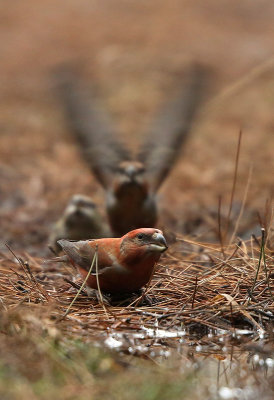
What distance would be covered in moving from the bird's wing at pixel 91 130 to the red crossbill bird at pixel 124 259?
3027 millimetres

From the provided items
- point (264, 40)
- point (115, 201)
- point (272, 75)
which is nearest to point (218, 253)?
point (115, 201)

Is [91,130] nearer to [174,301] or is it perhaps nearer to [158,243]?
[174,301]

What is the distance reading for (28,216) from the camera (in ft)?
29.6

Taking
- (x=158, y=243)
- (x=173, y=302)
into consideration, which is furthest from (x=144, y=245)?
(x=173, y=302)

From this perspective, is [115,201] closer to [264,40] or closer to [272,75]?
[272,75]

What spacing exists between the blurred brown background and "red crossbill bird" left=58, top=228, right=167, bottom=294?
270 cm

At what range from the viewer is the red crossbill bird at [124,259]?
437 centimetres

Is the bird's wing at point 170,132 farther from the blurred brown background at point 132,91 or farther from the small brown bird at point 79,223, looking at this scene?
the small brown bird at point 79,223

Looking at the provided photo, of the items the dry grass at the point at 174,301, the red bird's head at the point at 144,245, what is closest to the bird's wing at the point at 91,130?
the dry grass at the point at 174,301

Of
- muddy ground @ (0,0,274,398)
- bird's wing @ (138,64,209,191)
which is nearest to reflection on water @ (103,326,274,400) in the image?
muddy ground @ (0,0,274,398)

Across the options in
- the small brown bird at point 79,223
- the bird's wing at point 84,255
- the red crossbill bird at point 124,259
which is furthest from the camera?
the small brown bird at point 79,223

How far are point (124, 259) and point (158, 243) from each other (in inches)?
10.7

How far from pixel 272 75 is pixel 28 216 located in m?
6.87

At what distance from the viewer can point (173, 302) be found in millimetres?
4719
